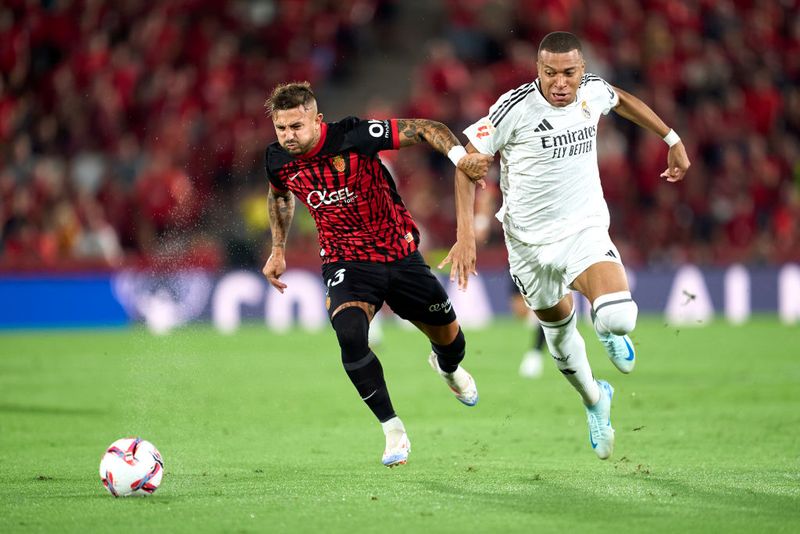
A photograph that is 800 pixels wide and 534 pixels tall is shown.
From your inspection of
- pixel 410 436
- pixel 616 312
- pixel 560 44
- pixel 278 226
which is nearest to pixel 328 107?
pixel 410 436

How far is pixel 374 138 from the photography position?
7.73 meters

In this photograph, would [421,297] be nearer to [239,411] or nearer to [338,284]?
[338,284]

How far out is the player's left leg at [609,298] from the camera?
723 centimetres

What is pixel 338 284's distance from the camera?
7730mm

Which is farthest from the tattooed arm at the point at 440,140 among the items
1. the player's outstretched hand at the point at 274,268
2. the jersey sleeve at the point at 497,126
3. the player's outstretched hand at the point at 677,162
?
the player's outstretched hand at the point at 677,162

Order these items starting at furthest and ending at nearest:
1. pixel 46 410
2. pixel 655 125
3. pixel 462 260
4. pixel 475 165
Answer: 1. pixel 46 410
2. pixel 655 125
3. pixel 475 165
4. pixel 462 260

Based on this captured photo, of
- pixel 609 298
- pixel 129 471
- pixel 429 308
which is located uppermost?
pixel 429 308

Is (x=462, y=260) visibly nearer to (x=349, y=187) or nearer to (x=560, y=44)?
(x=349, y=187)

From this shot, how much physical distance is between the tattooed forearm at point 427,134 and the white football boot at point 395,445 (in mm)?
1656

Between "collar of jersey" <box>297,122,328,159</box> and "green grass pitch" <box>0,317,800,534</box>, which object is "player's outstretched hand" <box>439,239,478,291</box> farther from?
"collar of jersey" <box>297,122,328,159</box>

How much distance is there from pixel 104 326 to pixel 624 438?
12.2m

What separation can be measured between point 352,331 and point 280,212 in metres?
1.16

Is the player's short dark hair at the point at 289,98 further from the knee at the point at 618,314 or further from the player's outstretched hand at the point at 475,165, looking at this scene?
the knee at the point at 618,314

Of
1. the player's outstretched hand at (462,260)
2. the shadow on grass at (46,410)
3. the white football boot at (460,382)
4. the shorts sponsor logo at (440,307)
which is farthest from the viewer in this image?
the shadow on grass at (46,410)
